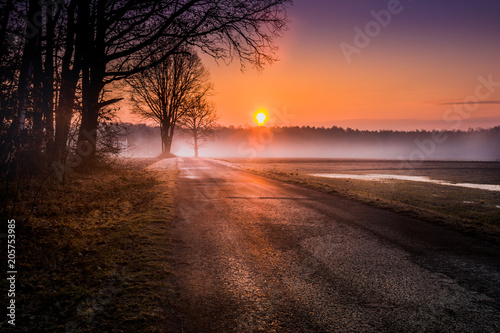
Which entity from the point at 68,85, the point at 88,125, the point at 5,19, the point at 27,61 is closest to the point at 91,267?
the point at 27,61

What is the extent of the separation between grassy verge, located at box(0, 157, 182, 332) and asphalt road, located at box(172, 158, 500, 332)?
358mm

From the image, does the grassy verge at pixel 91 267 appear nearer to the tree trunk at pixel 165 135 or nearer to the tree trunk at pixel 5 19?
the tree trunk at pixel 5 19

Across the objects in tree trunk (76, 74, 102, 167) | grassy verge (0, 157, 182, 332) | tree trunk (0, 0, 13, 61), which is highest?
tree trunk (0, 0, 13, 61)

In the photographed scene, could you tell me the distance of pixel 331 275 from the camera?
3982mm

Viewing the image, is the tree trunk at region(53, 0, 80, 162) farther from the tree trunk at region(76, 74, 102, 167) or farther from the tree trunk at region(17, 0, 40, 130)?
the tree trunk at region(76, 74, 102, 167)

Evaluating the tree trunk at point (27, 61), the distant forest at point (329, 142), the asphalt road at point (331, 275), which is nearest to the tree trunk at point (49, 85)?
the tree trunk at point (27, 61)

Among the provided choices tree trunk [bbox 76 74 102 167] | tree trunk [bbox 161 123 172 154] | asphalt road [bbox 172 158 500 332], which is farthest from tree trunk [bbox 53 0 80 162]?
tree trunk [bbox 161 123 172 154]

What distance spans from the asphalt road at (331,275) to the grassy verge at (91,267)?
0.36 meters

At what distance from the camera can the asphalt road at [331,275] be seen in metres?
2.91

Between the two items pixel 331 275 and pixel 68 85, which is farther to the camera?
pixel 68 85

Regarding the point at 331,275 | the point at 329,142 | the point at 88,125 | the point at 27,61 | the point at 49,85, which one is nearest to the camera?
the point at 331,275

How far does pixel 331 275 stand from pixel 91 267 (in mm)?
3403

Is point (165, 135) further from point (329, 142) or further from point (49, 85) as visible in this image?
point (329, 142)

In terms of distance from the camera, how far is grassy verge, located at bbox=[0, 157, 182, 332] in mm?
2846
